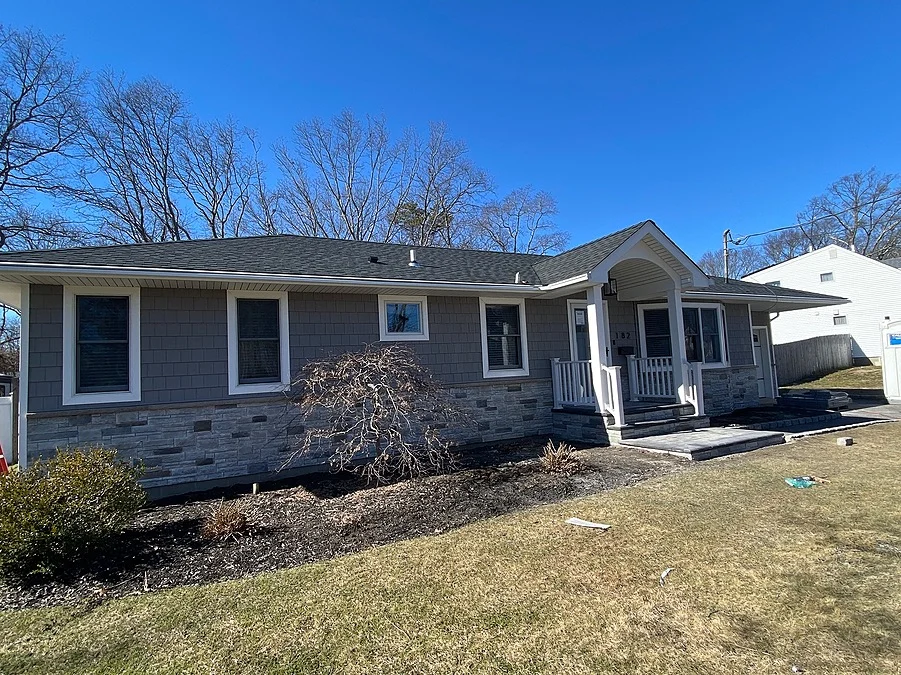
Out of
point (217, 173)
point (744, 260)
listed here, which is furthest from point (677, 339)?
point (744, 260)

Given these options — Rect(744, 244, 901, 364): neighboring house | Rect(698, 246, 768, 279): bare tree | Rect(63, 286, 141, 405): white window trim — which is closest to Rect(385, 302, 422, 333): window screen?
Rect(63, 286, 141, 405): white window trim

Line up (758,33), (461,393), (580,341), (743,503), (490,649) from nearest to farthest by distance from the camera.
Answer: (490,649) < (743,503) < (461,393) < (580,341) < (758,33)

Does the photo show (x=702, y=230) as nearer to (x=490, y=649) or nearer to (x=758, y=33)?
(x=758, y=33)

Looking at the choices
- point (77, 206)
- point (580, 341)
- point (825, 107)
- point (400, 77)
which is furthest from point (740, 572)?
point (77, 206)

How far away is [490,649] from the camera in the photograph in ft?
8.41

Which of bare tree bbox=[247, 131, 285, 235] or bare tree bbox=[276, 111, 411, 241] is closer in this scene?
bare tree bbox=[247, 131, 285, 235]

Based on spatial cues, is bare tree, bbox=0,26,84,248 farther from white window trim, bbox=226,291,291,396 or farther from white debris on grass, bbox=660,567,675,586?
white debris on grass, bbox=660,567,675,586

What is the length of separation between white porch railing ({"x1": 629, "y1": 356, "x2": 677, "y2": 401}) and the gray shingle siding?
13.4 feet

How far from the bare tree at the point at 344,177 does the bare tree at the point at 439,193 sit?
0.65m

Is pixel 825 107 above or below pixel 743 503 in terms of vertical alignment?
above

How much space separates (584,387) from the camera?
364 inches

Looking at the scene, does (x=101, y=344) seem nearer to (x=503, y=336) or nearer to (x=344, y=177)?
(x=503, y=336)

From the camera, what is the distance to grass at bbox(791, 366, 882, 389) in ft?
56.7

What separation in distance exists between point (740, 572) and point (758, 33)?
14.6 meters
